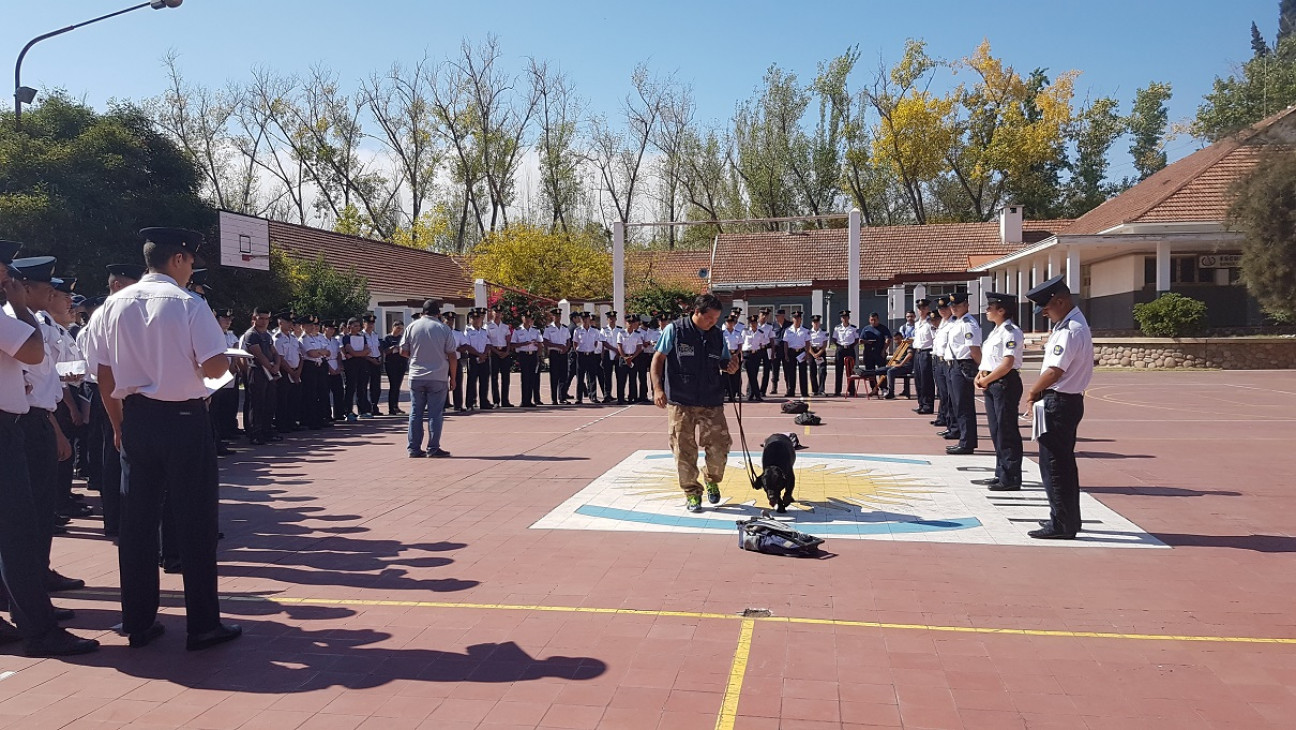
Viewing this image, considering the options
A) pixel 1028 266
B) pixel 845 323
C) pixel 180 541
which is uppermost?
pixel 1028 266

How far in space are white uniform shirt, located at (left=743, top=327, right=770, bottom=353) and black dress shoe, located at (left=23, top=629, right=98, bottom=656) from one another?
1630 centimetres

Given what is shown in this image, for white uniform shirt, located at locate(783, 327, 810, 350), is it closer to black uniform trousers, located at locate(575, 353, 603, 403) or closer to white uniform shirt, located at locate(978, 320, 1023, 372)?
black uniform trousers, located at locate(575, 353, 603, 403)

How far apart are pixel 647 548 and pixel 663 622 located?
5.83 ft

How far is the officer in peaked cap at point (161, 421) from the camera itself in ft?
15.9

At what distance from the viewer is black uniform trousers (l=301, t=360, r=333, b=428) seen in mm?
15914

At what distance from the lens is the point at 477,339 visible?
1914 centimetres

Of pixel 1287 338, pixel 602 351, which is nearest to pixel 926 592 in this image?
pixel 602 351

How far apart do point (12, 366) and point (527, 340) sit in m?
14.9

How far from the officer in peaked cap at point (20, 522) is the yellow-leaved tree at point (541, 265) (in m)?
37.4

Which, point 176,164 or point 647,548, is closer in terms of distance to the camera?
point 647,548

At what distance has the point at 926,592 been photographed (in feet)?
19.4

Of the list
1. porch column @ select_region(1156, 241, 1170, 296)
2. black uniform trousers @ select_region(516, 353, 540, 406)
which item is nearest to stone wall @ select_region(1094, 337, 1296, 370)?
porch column @ select_region(1156, 241, 1170, 296)

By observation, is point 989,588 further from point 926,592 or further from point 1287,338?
point 1287,338

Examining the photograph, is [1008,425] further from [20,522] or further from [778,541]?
[20,522]
